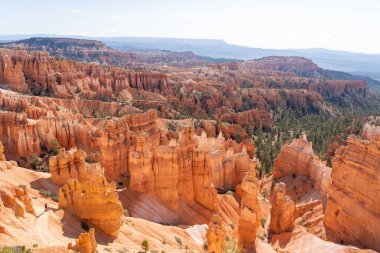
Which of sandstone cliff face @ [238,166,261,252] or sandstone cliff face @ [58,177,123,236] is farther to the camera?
sandstone cliff face @ [238,166,261,252]

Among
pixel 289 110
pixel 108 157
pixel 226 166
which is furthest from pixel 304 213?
pixel 289 110

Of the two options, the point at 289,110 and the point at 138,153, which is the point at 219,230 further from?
the point at 289,110

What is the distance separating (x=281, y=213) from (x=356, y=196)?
5641 millimetres

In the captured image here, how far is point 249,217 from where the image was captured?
26.6 m

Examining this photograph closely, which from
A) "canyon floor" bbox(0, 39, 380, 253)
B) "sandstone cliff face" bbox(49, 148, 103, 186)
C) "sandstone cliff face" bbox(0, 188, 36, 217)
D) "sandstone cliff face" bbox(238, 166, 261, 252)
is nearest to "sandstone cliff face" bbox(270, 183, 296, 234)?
"canyon floor" bbox(0, 39, 380, 253)

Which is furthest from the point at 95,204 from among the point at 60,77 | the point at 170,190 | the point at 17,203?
the point at 60,77

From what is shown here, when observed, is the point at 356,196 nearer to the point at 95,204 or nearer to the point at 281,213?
the point at 281,213

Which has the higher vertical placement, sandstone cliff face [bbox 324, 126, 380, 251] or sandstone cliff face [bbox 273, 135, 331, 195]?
sandstone cliff face [bbox 324, 126, 380, 251]

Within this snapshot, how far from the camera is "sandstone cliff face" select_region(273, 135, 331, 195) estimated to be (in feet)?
135

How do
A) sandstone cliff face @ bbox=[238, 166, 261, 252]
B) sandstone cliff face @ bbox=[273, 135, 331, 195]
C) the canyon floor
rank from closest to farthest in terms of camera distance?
the canyon floor → sandstone cliff face @ bbox=[238, 166, 261, 252] → sandstone cliff face @ bbox=[273, 135, 331, 195]

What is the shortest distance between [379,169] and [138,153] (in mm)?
18451

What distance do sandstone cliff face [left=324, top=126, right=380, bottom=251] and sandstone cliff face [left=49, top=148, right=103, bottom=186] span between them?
60.7ft

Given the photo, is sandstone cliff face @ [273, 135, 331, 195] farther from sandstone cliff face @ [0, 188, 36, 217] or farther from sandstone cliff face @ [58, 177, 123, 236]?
sandstone cliff face @ [0, 188, 36, 217]

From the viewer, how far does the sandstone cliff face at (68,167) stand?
31.2 metres
